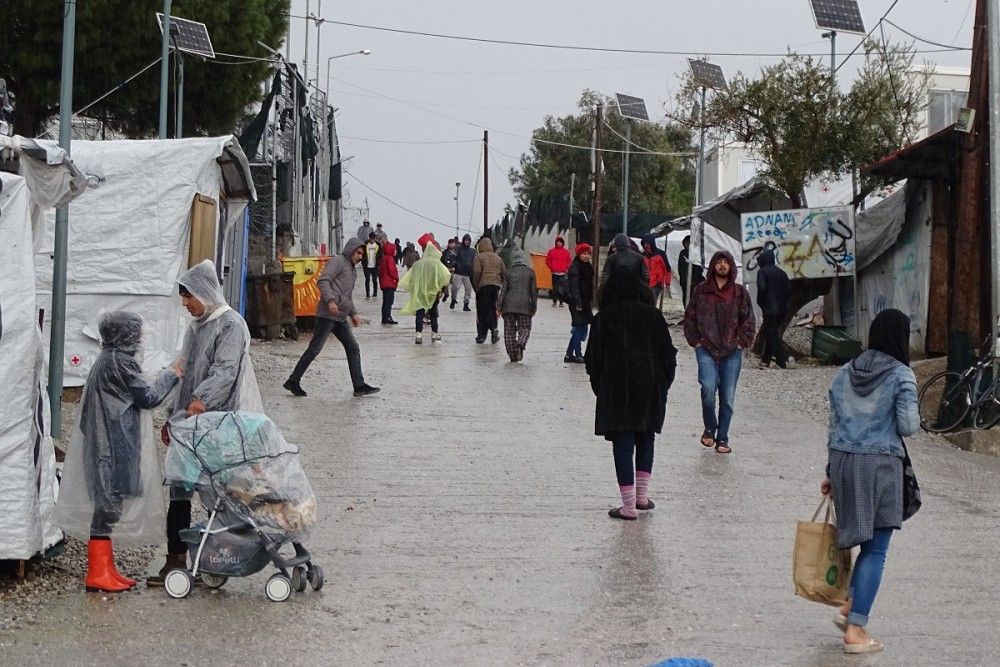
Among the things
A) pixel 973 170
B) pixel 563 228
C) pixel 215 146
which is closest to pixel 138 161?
pixel 215 146

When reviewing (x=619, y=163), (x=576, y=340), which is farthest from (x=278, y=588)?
(x=619, y=163)

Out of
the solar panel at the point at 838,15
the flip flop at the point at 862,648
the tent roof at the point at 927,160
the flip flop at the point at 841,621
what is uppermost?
the solar panel at the point at 838,15

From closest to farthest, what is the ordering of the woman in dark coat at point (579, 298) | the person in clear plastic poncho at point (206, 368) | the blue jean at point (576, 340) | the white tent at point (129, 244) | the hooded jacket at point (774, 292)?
the person in clear plastic poncho at point (206, 368) → the white tent at point (129, 244) → the woman in dark coat at point (579, 298) → the blue jean at point (576, 340) → the hooded jacket at point (774, 292)

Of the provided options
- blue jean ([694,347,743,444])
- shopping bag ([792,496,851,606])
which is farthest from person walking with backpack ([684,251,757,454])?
shopping bag ([792,496,851,606])

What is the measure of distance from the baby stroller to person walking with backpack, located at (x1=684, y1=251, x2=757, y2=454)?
589 cm

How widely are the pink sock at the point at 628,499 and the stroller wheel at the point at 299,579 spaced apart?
277 cm

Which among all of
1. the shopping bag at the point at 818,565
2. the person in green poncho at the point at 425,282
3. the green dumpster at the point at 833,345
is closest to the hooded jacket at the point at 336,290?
the person in green poncho at the point at 425,282

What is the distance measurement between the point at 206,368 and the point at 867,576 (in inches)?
134

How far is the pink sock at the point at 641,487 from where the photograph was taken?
31.6 ft

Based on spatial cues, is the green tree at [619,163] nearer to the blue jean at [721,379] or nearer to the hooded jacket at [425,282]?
the hooded jacket at [425,282]

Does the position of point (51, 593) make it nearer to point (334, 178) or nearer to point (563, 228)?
point (563, 228)

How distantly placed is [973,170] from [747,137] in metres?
9.69

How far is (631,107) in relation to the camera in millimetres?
42156

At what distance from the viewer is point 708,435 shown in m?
12.8
